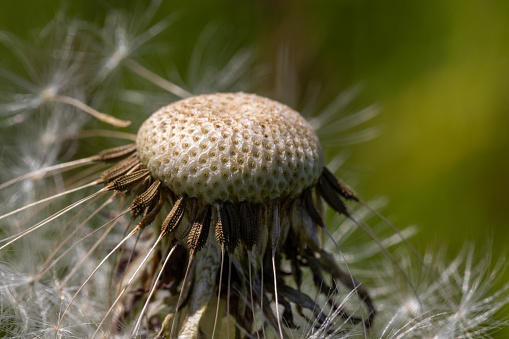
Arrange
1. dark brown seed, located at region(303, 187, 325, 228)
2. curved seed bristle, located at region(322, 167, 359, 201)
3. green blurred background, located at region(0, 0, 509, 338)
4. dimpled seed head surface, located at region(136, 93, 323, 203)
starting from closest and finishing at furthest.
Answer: dimpled seed head surface, located at region(136, 93, 323, 203) → dark brown seed, located at region(303, 187, 325, 228) → curved seed bristle, located at region(322, 167, 359, 201) → green blurred background, located at region(0, 0, 509, 338)

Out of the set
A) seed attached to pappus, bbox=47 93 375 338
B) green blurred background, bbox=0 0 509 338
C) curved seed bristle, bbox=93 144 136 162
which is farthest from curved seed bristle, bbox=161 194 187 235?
green blurred background, bbox=0 0 509 338

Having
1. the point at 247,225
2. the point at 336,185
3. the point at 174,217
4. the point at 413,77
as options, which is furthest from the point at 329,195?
the point at 413,77

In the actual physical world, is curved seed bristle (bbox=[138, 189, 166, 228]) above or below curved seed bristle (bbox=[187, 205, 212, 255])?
above

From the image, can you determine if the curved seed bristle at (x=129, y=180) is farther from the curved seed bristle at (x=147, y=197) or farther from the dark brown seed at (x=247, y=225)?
the dark brown seed at (x=247, y=225)

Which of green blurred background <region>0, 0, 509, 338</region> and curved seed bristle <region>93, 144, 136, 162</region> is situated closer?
curved seed bristle <region>93, 144, 136, 162</region>

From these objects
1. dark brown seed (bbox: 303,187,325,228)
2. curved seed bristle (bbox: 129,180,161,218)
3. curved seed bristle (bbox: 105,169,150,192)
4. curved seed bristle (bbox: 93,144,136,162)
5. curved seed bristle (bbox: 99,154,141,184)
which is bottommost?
dark brown seed (bbox: 303,187,325,228)

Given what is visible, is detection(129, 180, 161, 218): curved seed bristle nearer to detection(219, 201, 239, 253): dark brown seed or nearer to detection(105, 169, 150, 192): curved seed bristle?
detection(105, 169, 150, 192): curved seed bristle

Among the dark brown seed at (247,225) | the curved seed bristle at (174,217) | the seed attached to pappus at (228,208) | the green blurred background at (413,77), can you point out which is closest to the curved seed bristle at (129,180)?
the seed attached to pappus at (228,208)
